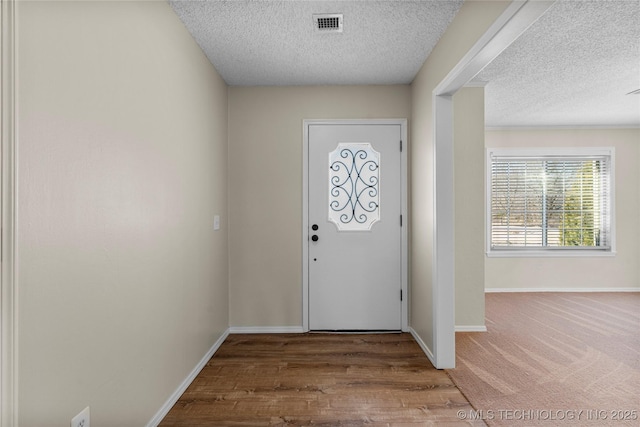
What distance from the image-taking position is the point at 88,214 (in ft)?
4.98

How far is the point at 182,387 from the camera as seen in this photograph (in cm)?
253

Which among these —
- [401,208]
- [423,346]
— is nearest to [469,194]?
[401,208]

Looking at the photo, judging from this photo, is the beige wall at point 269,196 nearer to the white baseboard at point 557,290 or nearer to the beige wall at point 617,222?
the beige wall at point 617,222

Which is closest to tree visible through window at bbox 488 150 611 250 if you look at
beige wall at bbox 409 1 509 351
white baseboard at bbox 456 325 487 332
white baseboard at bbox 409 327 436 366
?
white baseboard at bbox 456 325 487 332

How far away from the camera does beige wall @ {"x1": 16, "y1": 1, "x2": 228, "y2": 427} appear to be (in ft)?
4.07

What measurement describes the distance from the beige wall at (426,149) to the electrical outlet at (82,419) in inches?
93.6

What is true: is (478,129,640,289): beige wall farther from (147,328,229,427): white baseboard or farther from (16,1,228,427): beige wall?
(16,1,228,427): beige wall

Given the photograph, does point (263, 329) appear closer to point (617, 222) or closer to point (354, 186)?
point (354, 186)

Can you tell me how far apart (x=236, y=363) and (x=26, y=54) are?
2547 mm

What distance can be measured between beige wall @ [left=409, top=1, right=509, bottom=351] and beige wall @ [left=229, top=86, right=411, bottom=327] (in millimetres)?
554

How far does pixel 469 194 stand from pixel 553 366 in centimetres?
167

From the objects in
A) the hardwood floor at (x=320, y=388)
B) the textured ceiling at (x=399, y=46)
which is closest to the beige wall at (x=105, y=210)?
the hardwood floor at (x=320, y=388)

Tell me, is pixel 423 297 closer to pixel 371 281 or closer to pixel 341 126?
pixel 371 281

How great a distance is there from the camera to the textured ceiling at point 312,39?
243cm
